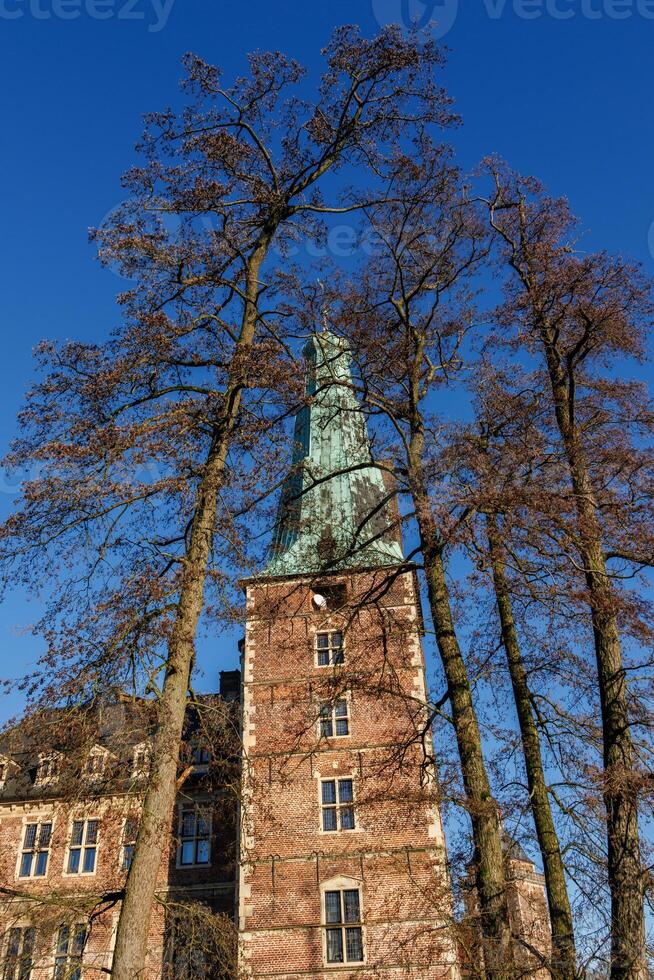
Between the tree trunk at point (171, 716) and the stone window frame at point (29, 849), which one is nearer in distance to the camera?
the tree trunk at point (171, 716)

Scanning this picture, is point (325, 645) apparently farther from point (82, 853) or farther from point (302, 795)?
point (82, 853)

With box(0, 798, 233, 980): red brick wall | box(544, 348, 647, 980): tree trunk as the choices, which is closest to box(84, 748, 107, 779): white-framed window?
box(544, 348, 647, 980): tree trunk

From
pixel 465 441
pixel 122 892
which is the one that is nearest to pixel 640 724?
pixel 465 441

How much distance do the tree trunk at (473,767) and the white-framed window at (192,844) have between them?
17.1m

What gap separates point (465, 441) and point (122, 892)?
7318 millimetres

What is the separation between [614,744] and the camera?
986 cm

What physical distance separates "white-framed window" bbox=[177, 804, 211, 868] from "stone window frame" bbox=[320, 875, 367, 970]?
4.83 meters

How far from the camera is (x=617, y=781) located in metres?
9.24

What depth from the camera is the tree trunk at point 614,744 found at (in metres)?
8.73

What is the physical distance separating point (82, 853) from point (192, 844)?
3.39 m

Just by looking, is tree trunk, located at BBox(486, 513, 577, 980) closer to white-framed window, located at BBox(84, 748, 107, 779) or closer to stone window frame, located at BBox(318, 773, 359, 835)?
white-framed window, located at BBox(84, 748, 107, 779)

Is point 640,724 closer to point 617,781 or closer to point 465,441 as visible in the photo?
point 617,781

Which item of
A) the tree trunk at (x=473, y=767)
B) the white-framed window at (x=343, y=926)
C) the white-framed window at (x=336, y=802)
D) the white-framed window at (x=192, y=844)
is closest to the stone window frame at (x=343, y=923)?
the white-framed window at (x=343, y=926)

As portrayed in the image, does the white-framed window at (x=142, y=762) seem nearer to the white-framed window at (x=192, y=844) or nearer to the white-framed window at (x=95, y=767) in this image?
the white-framed window at (x=95, y=767)
